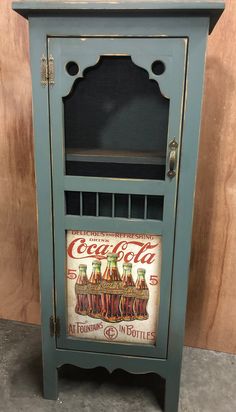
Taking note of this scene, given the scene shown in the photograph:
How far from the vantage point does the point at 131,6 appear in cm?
99

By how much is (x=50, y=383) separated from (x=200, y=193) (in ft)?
3.14

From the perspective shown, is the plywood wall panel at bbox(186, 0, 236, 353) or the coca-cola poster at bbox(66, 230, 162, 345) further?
the plywood wall panel at bbox(186, 0, 236, 353)

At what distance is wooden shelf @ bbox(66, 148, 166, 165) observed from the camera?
1174 millimetres

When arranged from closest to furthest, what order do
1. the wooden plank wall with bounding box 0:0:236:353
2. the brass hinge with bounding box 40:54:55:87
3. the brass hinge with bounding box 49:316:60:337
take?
the brass hinge with bounding box 40:54:55:87
the brass hinge with bounding box 49:316:60:337
the wooden plank wall with bounding box 0:0:236:353

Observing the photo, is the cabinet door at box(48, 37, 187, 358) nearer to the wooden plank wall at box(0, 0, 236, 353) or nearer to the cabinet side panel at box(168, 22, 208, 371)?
the cabinet side panel at box(168, 22, 208, 371)

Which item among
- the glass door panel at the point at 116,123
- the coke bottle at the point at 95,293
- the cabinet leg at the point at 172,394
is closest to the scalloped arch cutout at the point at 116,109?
the glass door panel at the point at 116,123

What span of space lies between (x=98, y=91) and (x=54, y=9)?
10.1 inches

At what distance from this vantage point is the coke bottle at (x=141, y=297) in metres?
1.25

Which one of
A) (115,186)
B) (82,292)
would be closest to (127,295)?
(82,292)

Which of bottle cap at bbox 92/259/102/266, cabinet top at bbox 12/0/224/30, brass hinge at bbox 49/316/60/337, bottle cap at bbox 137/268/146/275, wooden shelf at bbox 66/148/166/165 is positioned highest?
cabinet top at bbox 12/0/224/30

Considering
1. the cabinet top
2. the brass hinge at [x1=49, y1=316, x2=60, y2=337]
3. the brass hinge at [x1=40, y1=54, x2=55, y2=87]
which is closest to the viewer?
the cabinet top

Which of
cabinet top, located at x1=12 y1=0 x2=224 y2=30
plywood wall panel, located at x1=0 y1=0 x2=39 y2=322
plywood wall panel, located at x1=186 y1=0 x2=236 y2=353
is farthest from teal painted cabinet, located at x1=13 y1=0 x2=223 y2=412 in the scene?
plywood wall panel, located at x1=0 y1=0 x2=39 y2=322

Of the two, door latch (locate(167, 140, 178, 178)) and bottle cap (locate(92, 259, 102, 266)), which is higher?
door latch (locate(167, 140, 178, 178))

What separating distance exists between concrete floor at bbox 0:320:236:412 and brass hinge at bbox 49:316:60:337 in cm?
30
